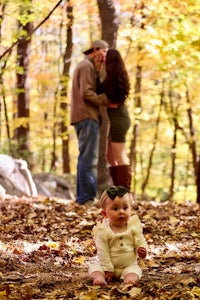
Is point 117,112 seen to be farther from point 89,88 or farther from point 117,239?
point 117,239

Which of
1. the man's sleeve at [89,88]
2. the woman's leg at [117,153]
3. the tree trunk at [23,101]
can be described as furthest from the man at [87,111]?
the tree trunk at [23,101]

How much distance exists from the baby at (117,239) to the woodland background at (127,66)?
7.15 ft

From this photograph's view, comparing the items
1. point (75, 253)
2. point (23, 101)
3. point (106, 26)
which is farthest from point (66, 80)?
point (75, 253)

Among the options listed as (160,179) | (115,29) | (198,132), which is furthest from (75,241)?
(160,179)

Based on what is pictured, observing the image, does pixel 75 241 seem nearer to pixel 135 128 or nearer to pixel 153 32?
pixel 153 32

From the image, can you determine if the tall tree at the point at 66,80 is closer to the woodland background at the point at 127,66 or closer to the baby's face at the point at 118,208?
the woodland background at the point at 127,66

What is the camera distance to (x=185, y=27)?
1187cm

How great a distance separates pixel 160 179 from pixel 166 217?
21848 millimetres

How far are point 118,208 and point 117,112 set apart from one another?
422 cm

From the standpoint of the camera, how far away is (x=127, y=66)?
1883 centimetres

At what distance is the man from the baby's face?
4.08 m

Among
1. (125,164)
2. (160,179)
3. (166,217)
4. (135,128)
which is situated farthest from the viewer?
(160,179)

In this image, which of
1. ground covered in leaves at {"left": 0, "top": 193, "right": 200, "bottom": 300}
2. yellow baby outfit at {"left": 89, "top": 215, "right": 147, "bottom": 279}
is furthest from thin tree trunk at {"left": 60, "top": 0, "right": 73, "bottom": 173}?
yellow baby outfit at {"left": 89, "top": 215, "right": 147, "bottom": 279}

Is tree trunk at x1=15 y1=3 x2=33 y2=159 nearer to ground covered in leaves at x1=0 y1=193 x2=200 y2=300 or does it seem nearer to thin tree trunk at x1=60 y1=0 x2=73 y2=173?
thin tree trunk at x1=60 y1=0 x2=73 y2=173
